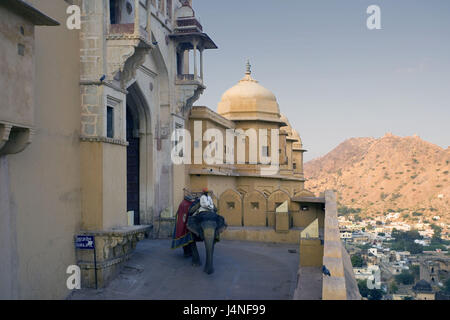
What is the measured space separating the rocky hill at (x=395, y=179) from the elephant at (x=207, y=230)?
111128 millimetres

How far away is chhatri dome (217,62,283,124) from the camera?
26514 millimetres

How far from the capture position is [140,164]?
15117 mm

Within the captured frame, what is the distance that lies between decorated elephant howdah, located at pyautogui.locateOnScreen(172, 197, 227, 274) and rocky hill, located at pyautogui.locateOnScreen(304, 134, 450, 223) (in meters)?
111

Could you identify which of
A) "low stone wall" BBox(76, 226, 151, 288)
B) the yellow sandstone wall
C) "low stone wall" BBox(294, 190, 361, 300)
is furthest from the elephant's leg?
the yellow sandstone wall

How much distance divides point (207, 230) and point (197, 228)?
17.0 inches

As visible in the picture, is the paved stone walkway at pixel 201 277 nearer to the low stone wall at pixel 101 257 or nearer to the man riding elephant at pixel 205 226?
the low stone wall at pixel 101 257

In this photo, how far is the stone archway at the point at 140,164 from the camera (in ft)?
49.2

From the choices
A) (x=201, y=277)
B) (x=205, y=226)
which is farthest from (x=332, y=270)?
(x=201, y=277)

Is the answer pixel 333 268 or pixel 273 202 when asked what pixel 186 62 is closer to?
pixel 273 202

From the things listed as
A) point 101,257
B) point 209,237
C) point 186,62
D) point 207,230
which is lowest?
point 101,257

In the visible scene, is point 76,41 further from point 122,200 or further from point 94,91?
point 122,200

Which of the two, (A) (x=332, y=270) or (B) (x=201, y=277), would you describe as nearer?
(A) (x=332, y=270)

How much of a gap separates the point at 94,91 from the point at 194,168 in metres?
8.37

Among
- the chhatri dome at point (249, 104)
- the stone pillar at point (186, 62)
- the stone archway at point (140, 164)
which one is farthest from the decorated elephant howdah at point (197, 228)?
the chhatri dome at point (249, 104)
